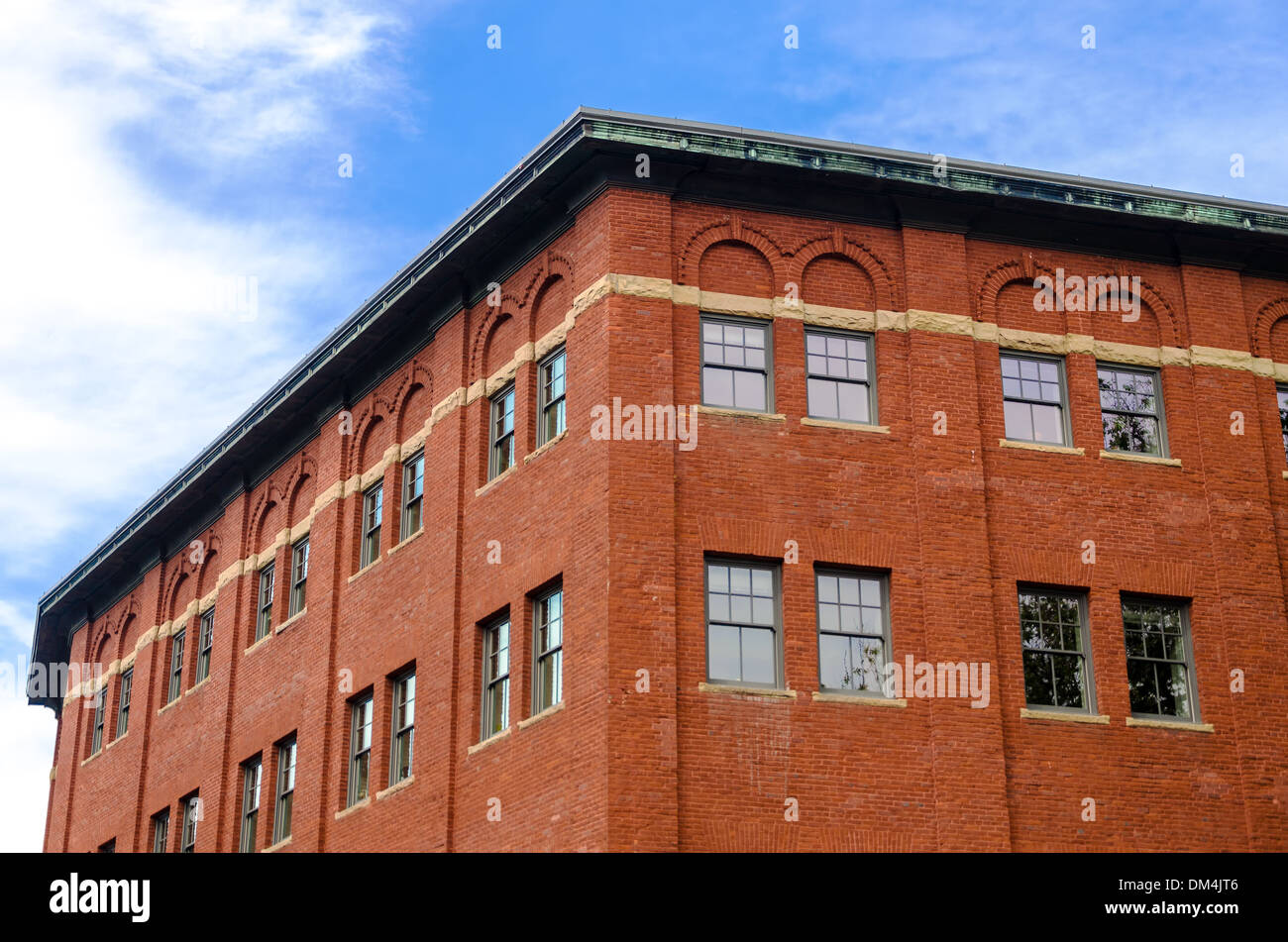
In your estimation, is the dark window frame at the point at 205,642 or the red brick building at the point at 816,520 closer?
the red brick building at the point at 816,520

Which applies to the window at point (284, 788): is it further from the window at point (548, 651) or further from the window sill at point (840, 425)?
the window sill at point (840, 425)

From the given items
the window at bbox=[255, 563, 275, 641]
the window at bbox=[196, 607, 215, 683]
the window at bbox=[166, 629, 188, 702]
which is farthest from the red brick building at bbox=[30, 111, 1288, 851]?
the window at bbox=[166, 629, 188, 702]

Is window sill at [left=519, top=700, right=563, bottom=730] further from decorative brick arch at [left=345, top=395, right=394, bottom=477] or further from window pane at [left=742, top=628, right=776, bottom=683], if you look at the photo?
decorative brick arch at [left=345, top=395, right=394, bottom=477]

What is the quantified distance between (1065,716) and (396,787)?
1136cm

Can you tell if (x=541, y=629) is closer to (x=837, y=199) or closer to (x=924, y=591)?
(x=924, y=591)

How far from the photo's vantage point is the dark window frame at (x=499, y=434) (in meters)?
31.0

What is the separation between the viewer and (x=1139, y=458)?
100.0 feet

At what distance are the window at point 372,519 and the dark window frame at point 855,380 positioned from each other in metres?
9.36

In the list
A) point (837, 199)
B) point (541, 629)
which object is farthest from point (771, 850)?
point (837, 199)

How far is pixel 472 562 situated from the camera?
3097cm

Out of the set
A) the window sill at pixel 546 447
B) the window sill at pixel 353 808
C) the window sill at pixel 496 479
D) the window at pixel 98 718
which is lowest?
the window sill at pixel 353 808

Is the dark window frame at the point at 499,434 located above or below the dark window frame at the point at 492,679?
above

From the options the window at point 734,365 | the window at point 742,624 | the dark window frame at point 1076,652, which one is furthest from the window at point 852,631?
the window at point 734,365

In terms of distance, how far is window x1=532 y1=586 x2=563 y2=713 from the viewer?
2825cm
